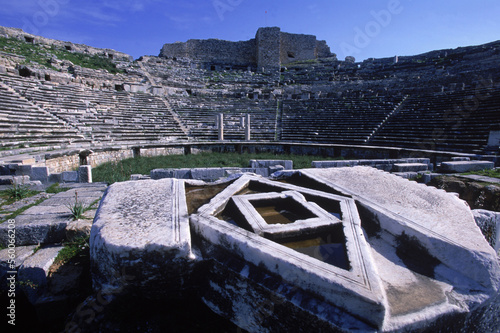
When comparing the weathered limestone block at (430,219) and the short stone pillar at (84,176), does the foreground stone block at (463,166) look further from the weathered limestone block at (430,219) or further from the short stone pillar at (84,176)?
the short stone pillar at (84,176)

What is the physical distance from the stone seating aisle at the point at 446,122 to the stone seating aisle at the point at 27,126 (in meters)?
15.3

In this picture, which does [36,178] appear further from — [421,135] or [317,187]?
[421,135]

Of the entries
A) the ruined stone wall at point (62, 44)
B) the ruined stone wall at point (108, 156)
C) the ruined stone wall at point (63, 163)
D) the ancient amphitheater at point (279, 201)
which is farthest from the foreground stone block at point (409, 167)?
the ruined stone wall at point (62, 44)

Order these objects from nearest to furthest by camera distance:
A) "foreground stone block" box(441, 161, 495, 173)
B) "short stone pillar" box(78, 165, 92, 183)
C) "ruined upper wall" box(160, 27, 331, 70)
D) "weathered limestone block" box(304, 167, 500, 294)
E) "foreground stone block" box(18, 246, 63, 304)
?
"weathered limestone block" box(304, 167, 500, 294) < "foreground stone block" box(18, 246, 63, 304) < "foreground stone block" box(441, 161, 495, 173) < "short stone pillar" box(78, 165, 92, 183) < "ruined upper wall" box(160, 27, 331, 70)

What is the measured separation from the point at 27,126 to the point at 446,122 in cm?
1916

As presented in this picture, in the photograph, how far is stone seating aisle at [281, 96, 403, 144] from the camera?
1486 cm

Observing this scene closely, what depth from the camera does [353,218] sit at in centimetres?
213

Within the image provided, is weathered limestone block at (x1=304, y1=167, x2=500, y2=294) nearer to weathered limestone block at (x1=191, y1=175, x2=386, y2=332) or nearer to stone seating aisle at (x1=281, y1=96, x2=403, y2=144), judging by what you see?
weathered limestone block at (x1=191, y1=175, x2=386, y2=332)

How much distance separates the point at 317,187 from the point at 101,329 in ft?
7.84

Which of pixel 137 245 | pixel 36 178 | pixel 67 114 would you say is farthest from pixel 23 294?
pixel 67 114

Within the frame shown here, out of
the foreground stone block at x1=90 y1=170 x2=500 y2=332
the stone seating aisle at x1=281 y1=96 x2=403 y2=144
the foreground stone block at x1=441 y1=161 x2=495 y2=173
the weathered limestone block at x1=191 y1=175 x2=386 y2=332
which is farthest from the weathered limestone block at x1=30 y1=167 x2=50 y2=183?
the stone seating aisle at x1=281 y1=96 x2=403 y2=144

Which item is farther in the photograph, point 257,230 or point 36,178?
point 36,178

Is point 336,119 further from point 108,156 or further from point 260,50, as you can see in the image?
point 260,50

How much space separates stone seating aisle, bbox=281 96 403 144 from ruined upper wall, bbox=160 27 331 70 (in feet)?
47.4
